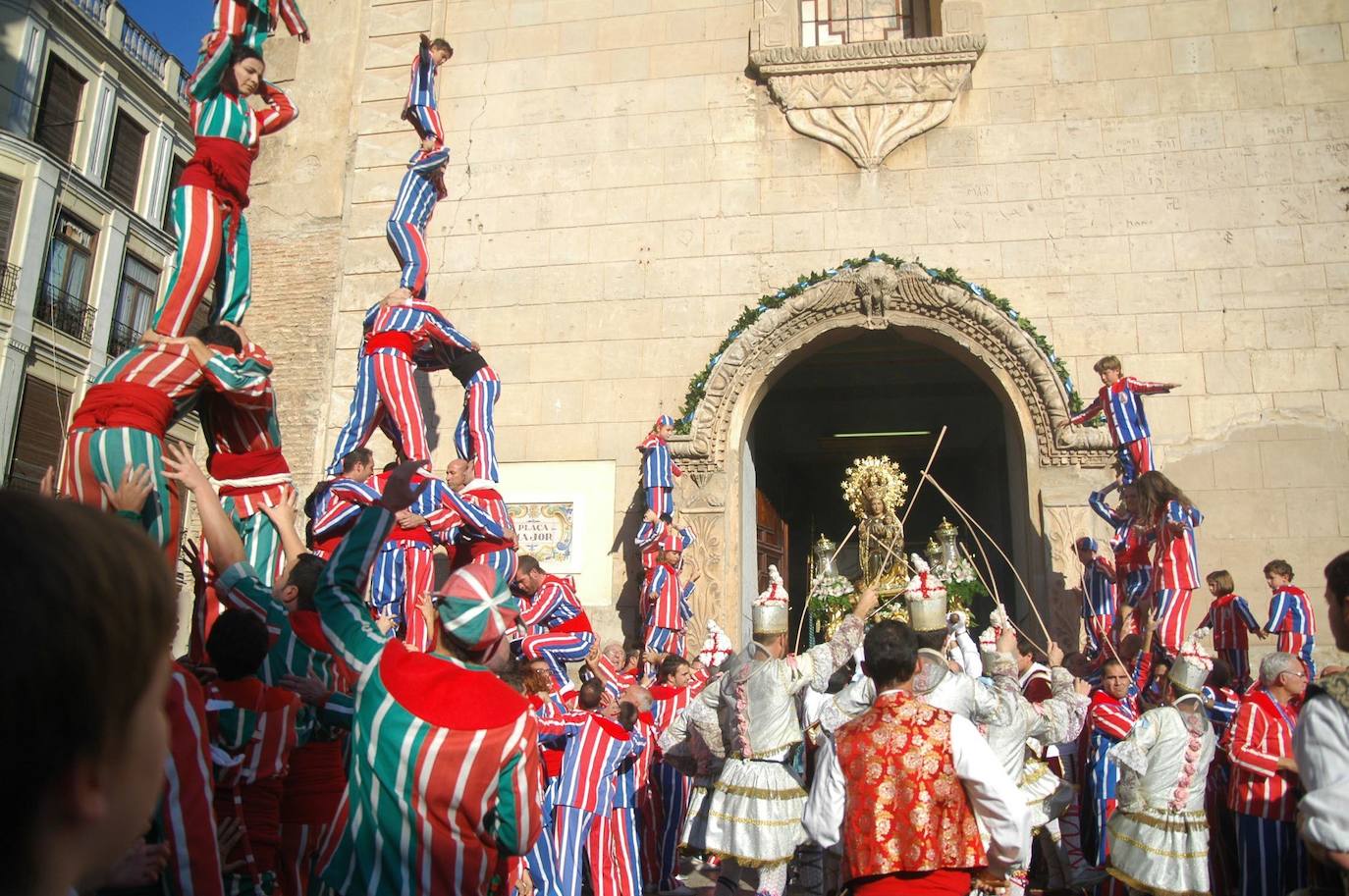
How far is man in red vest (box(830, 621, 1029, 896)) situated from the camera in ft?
12.1

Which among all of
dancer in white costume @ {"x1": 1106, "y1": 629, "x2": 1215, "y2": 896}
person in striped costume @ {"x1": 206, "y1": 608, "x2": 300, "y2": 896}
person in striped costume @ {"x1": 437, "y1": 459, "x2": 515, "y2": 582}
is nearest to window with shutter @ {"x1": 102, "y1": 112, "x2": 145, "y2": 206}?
person in striped costume @ {"x1": 437, "y1": 459, "x2": 515, "y2": 582}

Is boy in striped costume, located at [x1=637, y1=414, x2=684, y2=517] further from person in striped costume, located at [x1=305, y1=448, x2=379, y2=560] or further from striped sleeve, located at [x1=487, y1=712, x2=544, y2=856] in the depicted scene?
striped sleeve, located at [x1=487, y1=712, x2=544, y2=856]

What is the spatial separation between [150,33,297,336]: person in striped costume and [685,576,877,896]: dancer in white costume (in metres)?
3.54

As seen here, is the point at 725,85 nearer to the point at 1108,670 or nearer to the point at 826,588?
the point at 826,588

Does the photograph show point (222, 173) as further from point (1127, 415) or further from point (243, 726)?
point (1127, 415)

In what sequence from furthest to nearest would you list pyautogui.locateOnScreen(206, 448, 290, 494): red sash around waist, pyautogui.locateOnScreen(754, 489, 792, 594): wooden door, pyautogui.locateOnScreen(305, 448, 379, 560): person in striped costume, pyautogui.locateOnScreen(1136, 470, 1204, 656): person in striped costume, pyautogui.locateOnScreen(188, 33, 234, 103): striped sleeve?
pyautogui.locateOnScreen(754, 489, 792, 594): wooden door, pyautogui.locateOnScreen(1136, 470, 1204, 656): person in striped costume, pyautogui.locateOnScreen(305, 448, 379, 560): person in striped costume, pyautogui.locateOnScreen(188, 33, 234, 103): striped sleeve, pyautogui.locateOnScreen(206, 448, 290, 494): red sash around waist

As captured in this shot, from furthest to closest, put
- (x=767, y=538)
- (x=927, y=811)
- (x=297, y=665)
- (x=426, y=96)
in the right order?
(x=767, y=538)
(x=426, y=96)
(x=297, y=665)
(x=927, y=811)

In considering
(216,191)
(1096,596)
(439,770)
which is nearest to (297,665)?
(439,770)

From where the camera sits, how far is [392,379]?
8094 mm

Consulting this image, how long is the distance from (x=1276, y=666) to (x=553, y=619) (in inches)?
206

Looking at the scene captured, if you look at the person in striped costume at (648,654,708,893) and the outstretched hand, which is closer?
the outstretched hand

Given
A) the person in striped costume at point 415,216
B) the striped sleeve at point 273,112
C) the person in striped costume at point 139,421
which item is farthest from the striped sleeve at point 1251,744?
the person in striped costume at point 415,216

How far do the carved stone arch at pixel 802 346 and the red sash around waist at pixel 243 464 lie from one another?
23.9 ft

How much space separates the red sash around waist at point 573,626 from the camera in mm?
8085
